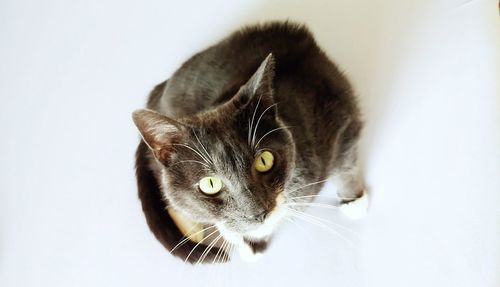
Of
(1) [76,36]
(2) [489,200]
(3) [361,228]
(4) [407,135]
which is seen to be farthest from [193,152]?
(1) [76,36]

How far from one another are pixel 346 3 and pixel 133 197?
970 millimetres

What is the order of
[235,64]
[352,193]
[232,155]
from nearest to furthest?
[232,155]
[235,64]
[352,193]

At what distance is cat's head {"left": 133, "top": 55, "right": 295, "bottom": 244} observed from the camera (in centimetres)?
95

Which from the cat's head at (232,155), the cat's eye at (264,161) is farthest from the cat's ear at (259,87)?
the cat's eye at (264,161)

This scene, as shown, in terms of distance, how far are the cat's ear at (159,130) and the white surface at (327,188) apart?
55cm

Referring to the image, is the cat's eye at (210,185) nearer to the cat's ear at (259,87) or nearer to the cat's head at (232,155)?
the cat's head at (232,155)

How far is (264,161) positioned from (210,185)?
0.13 m

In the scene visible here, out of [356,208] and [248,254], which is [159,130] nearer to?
[248,254]

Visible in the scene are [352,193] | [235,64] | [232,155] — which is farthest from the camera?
[352,193]

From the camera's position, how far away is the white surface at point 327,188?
133cm

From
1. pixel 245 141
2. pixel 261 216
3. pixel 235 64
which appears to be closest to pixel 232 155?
pixel 245 141

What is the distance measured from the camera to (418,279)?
129 cm

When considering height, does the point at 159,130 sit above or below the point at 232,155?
above

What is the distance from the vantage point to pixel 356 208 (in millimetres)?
1367
